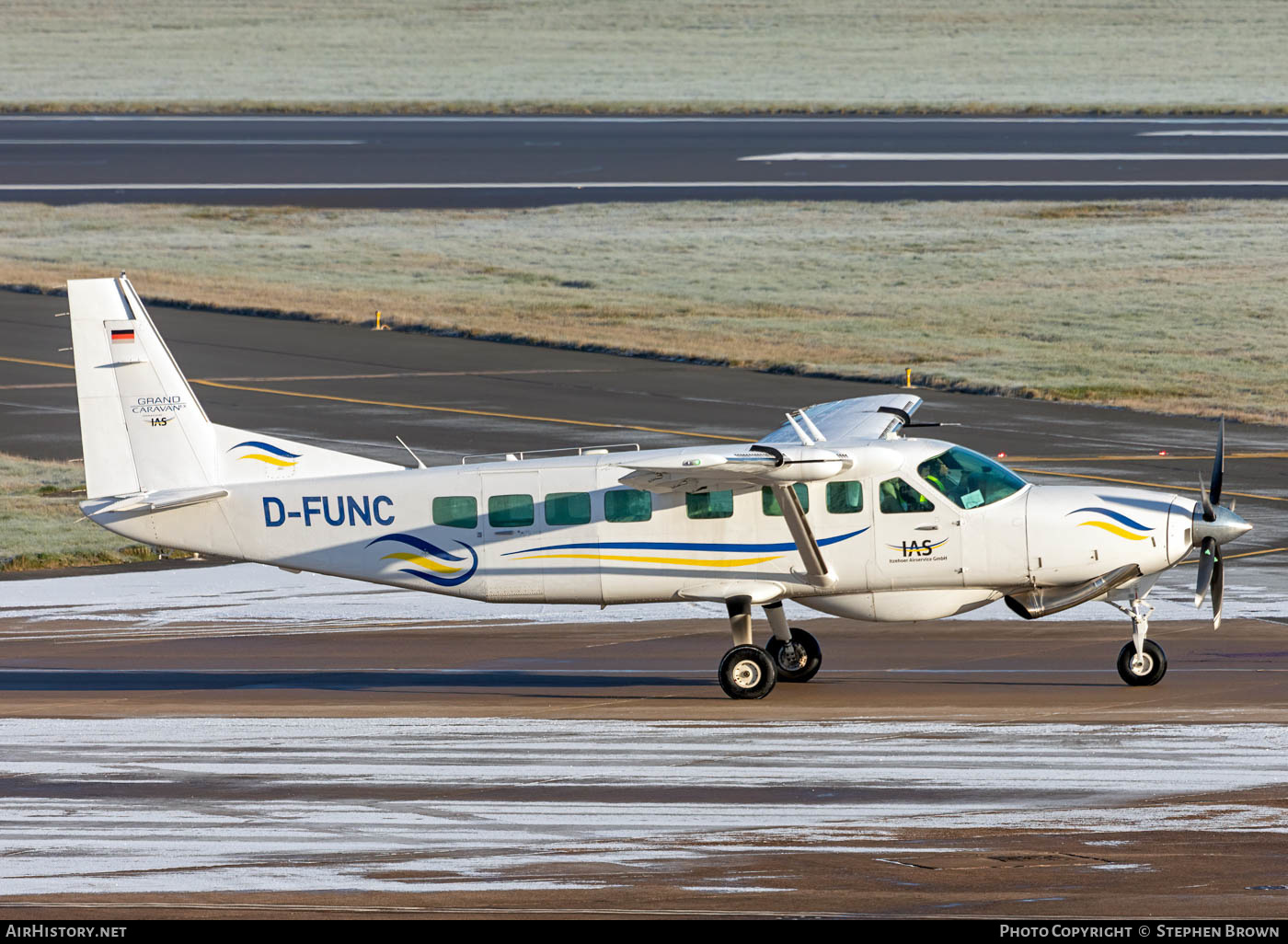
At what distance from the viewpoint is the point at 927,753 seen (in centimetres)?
1841

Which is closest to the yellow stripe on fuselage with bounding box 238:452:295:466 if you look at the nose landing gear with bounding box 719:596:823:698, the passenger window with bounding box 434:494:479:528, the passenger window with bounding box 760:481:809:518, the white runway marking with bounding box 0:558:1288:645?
the passenger window with bounding box 434:494:479:528

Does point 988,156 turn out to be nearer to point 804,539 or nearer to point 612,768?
point 804,539

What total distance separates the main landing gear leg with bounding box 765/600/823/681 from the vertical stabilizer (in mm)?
6381

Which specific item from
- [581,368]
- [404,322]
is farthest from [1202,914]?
[404,322]

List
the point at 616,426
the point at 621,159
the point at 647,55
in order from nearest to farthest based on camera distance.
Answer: the point at 616,426, the point at 621,159, the point at 647,55

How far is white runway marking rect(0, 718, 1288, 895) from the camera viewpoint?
15133 mm

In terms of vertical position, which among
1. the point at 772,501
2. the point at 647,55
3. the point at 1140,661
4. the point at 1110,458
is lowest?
the point at 1140,661

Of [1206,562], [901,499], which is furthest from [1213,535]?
[901,499]

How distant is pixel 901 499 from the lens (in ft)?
67.9

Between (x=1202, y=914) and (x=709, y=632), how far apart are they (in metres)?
11.9

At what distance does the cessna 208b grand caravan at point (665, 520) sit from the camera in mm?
20547

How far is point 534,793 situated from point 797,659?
538 centimetres

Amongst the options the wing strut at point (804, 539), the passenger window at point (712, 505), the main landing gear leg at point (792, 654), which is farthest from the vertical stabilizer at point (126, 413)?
the main landing gear leg at point (792, 654)
